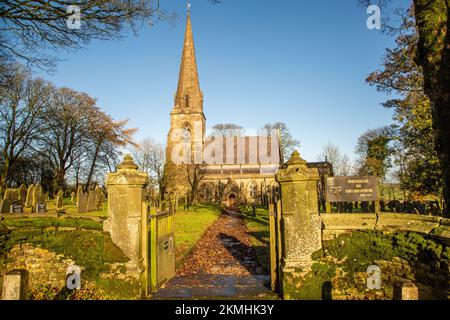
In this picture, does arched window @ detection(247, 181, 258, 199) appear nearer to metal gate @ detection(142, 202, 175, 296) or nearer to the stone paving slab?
the stone paving slab

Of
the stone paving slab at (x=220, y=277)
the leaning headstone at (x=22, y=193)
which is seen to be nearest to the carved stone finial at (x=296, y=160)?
the stone paving slab at (x=220, y=277)

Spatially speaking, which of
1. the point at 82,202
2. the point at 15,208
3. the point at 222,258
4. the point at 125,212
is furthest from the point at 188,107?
the point at 125,212

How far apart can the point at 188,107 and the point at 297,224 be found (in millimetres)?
42374

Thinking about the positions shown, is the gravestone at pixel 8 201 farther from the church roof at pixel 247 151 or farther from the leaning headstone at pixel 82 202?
the church roof at pixel 247 151

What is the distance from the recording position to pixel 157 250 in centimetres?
632

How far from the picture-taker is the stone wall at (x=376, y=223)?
4844mm

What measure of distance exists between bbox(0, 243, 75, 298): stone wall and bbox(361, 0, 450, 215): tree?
323 inches

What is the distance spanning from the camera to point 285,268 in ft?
17.7

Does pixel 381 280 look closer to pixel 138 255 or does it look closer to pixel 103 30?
pixel 138 255

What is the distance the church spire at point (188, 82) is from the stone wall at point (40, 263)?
41220 millimetres

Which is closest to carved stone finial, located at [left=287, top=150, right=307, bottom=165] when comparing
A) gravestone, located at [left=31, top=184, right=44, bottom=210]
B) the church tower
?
gravestone, located at [left=31, top=184, right=44, bottom=210]

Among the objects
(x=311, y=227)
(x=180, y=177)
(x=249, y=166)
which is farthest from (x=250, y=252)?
(x=249, y=166)

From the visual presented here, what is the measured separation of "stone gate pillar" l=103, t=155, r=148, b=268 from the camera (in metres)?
5.74
